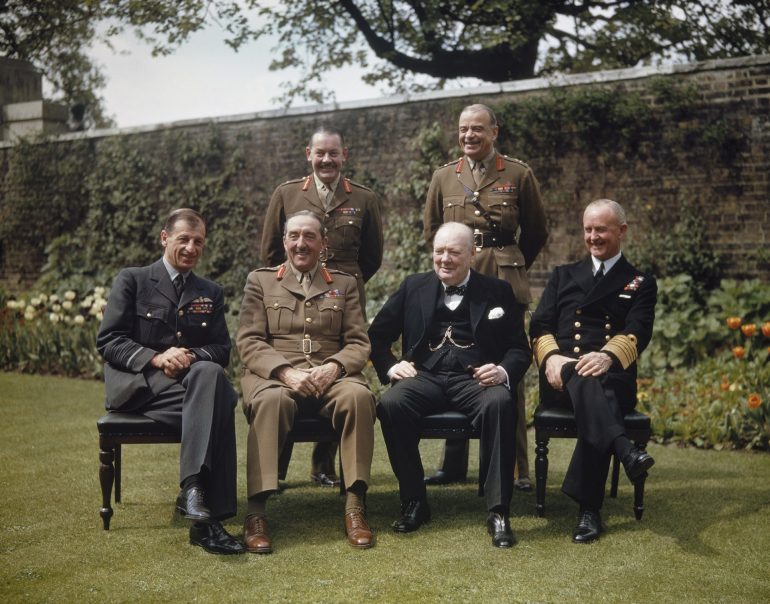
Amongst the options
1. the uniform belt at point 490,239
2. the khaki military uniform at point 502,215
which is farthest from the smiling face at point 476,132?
the uniform belt at point 490,239

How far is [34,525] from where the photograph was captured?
4.71 m

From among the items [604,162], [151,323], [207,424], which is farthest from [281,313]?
[604,162]

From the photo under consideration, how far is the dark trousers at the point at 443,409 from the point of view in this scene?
180 inches

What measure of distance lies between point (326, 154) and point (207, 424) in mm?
1885

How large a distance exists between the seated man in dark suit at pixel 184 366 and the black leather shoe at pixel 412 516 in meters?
0.85

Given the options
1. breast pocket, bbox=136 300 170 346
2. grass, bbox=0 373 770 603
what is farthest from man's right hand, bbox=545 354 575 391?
breast pocket, bbox=136 300 170 346

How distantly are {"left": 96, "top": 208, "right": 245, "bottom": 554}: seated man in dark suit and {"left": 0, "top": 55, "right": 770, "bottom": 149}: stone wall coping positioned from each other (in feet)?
17.7

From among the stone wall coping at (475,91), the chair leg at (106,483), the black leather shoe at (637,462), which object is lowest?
the chair leg at (106,483)

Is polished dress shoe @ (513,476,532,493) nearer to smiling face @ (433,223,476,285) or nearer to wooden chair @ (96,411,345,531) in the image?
smiling face @ (433,223,476,285)

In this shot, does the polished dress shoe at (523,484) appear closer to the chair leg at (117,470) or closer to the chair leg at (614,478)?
the chair leg at (614,478)

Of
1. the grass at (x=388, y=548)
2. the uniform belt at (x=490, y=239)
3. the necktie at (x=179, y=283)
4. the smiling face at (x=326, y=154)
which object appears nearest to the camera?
the grass at (x=388, y=548)

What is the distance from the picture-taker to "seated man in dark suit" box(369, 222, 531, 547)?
15.4 ft

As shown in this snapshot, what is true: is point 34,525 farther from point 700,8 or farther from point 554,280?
point 700,8

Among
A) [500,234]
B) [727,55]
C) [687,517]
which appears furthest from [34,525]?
[727,55]
